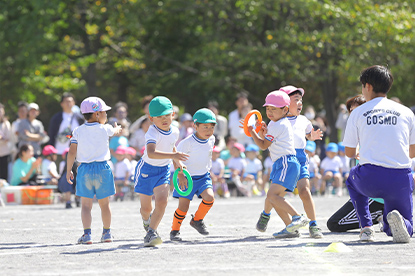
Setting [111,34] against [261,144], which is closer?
[261,144]

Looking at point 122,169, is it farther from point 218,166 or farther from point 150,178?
point 150,178

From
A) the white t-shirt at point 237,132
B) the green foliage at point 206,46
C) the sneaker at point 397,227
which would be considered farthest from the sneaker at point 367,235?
the green foliage at point 206,46

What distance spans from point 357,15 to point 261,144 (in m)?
16.4

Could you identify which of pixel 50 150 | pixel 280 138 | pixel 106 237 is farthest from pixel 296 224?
pixel 50 150

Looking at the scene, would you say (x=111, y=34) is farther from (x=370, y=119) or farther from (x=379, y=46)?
(x=370, y=119)

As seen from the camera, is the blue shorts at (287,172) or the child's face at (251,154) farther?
the child's face at (251,154)

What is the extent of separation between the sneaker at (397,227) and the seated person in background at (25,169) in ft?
35.1

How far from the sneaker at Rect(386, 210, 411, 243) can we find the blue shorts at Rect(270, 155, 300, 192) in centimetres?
135

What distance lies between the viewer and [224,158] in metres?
19.4

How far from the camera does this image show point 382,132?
8.45 metres

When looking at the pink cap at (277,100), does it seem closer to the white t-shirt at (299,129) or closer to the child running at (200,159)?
the white t-shirt at (299,129)

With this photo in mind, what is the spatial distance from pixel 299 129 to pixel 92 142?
7.65 ft

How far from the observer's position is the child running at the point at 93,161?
30.9ft

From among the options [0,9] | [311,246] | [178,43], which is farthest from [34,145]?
[178,43]
